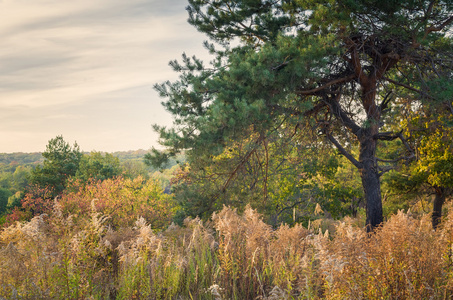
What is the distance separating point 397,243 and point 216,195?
270 inches

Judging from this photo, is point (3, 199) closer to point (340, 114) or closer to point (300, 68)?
point (340, 114)

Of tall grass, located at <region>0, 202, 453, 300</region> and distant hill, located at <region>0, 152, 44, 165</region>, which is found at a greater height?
distant hill, located at <region>0, 152, 44, 165</region>

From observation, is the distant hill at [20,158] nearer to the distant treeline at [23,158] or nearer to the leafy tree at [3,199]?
the distant treeline at [23,158]

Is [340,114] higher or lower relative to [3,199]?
higher

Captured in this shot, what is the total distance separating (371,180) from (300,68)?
4254 millimetres

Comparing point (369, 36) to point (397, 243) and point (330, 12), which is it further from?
point (397, 243)

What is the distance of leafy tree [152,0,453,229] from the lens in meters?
6.70

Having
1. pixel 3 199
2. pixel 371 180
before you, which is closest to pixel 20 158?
pixel 3 199

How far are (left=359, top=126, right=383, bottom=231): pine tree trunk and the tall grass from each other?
442 centimetres

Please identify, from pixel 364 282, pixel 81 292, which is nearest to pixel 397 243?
pixel 364 282

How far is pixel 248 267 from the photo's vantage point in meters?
4.44

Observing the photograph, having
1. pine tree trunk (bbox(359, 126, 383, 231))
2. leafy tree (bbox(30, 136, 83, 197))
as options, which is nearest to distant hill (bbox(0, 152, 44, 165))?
leafy tree (bbox(30, 136, 83, 197))

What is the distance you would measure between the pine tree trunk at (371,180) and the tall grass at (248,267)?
4.42 metres

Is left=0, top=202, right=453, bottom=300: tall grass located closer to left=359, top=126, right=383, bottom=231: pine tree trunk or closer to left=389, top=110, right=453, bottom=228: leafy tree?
left=359, top=126, right=383, bottom=231: pine tree trunk
